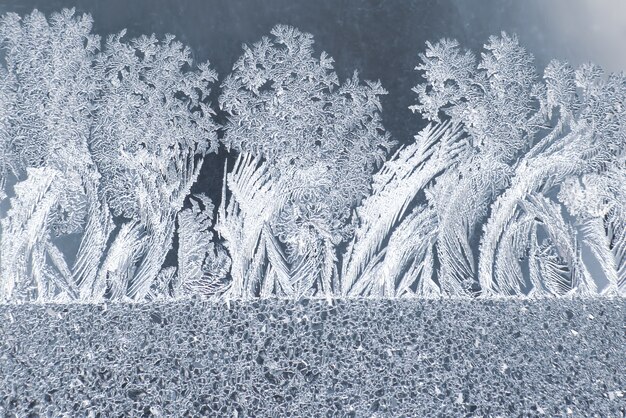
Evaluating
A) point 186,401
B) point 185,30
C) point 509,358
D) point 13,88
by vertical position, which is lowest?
point 186,401

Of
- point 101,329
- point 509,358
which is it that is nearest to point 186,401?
point 101,329

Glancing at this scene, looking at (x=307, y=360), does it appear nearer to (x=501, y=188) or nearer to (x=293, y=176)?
(x=293, y=176)

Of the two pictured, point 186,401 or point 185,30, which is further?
point 185,30

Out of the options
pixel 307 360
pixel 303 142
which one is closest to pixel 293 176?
pixel 303 142

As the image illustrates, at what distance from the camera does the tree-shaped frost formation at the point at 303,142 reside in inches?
31.1

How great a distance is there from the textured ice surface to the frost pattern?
0.03 meters

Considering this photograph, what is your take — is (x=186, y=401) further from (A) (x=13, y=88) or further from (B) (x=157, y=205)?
(A) (x=13, y=88)

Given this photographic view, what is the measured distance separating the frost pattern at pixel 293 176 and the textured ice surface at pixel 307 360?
0.10 ft

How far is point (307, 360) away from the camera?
0.75 m

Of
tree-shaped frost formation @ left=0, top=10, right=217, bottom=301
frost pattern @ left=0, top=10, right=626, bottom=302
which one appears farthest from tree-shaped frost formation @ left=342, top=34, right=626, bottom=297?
tree-shaped frost formation @ left=0, top=10, right=217, bottom=301

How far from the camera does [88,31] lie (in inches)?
32.6

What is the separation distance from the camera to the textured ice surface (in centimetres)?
73

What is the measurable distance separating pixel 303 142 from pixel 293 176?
48mm

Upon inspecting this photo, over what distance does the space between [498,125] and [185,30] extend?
455mm
